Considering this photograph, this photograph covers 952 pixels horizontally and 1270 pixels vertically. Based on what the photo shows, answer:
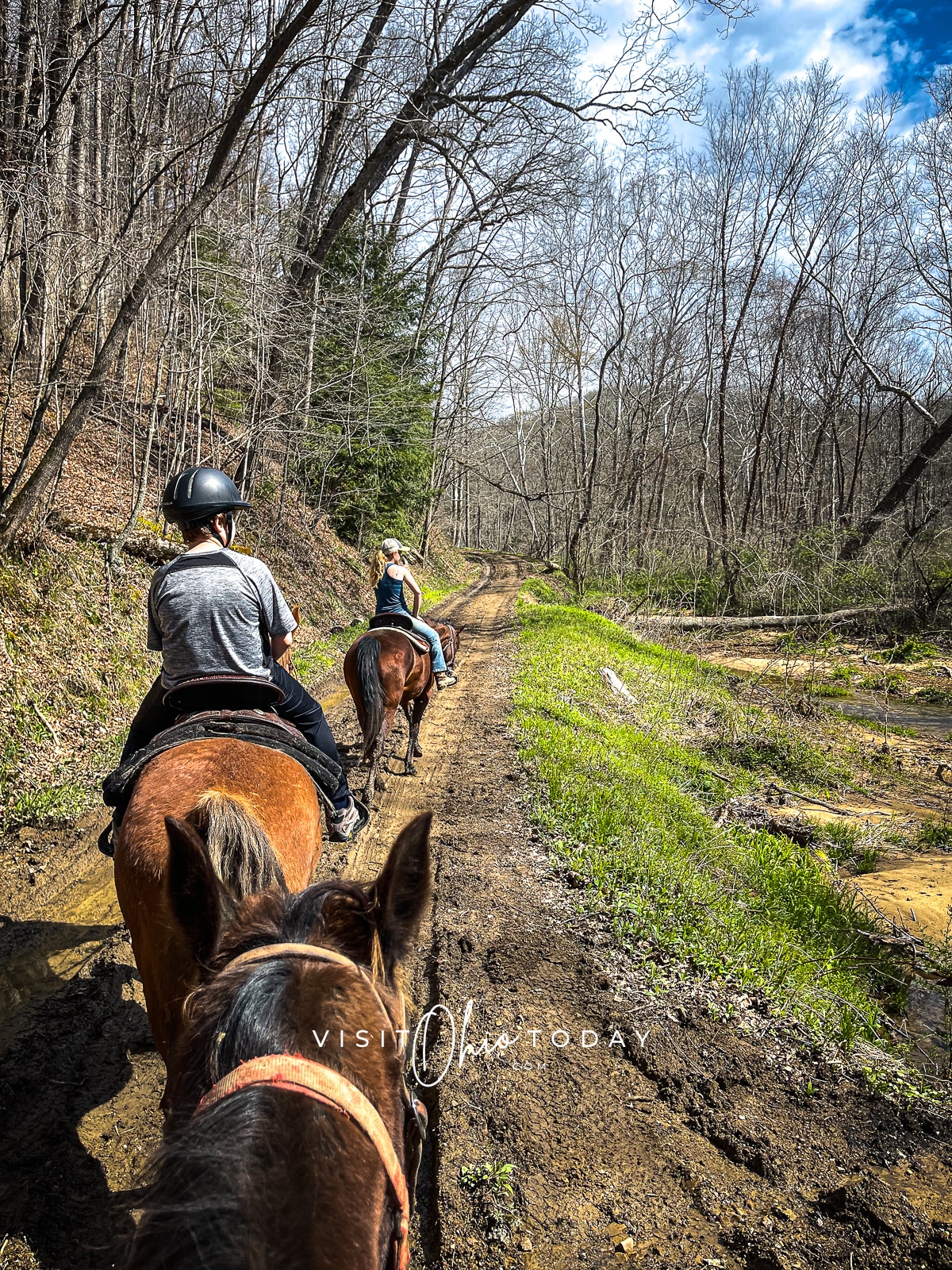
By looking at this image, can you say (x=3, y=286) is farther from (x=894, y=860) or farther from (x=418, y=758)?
(x=894, y=860)

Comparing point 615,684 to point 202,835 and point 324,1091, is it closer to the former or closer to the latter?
point 202,835

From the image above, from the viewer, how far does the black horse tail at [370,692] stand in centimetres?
678

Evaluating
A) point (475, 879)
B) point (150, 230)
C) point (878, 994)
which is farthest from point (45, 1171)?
point (150, 230)

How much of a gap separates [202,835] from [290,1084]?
3.45 ft

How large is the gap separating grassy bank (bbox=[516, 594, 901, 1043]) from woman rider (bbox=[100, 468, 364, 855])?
243 centimetres

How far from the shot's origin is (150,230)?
25.2 feet

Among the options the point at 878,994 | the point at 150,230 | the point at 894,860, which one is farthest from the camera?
the point at 150,230

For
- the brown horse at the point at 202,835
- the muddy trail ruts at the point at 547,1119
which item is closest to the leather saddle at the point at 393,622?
the muddy trail ruts at the point at 547,1119

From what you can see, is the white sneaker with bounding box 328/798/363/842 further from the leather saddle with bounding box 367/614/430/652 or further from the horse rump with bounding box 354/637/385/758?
the leather saddle with bounding box 367/614/430/652

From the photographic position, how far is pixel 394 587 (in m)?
7.86

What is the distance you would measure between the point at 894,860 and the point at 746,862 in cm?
203

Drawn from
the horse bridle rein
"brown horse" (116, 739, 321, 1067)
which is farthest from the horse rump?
the horse bridle rein

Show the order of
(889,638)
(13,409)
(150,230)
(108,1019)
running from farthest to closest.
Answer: (889,638), (13,409), (150,230), (108,1019)

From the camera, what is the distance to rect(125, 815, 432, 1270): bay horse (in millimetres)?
912
